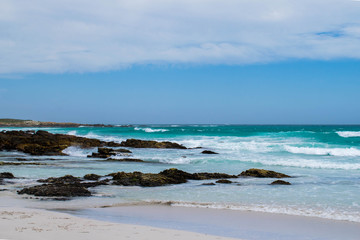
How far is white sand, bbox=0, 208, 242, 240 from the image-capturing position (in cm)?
562

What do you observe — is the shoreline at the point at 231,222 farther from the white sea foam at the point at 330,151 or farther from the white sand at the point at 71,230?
the white sea foam at the point at 330,151

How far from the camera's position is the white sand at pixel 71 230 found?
5617 millimetres

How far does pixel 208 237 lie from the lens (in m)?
5.88

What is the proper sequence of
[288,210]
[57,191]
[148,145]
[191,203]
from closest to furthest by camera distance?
[288,210] → [191,203] → [57,191] → [148,145]

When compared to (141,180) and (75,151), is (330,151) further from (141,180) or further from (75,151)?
(141,180)

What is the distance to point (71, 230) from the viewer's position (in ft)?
19.6

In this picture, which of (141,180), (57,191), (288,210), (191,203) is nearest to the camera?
(288,210)

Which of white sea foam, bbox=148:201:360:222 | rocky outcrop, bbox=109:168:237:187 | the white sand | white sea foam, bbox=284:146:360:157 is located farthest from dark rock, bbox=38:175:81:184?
white sea foam, bbox=284:146:360:157

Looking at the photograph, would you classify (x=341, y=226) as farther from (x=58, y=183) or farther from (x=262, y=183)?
(x=58, y=183)

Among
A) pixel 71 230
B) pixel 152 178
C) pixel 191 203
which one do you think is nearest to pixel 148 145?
pixel 152 178

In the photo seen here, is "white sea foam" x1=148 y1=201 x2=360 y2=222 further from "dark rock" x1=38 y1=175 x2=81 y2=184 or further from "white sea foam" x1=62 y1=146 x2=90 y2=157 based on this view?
"white sea foam" x1=62 y1=146 x2=90 y2=157

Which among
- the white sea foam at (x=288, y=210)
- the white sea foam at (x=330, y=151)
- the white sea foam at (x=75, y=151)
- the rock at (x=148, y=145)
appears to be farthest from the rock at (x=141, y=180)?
the rock at (x=148, y=145)

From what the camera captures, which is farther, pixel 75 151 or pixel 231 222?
pixel 75 151

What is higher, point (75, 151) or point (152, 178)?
point (152, 178)
